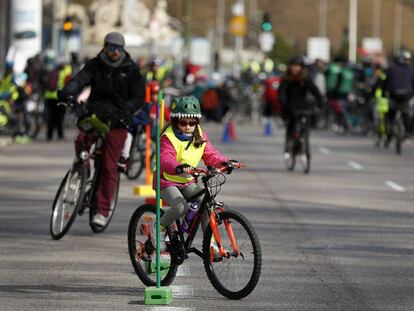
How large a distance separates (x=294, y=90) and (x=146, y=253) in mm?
13858

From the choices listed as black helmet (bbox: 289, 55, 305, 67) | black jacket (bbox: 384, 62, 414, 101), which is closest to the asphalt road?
black helmet (bbox: 289, 55, 305, 67)

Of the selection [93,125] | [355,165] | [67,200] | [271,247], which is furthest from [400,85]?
[271,247]

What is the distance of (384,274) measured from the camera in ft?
40.7

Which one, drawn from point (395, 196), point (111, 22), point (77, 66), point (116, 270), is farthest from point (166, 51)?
point (116, 270)

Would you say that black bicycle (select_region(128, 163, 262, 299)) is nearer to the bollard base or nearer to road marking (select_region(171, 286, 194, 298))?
road marking (select_region(171, 286, 194, 298))

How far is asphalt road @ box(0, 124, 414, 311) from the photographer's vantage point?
11.0 meters

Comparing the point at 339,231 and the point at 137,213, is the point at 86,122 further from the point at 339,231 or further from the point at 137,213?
the point at 137,213

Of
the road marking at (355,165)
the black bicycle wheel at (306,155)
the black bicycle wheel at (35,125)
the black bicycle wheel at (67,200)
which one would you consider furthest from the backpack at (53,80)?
the black bicycle wheel at (67,200)

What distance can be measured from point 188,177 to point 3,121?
22.6 m

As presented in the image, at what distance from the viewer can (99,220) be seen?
1516 cm

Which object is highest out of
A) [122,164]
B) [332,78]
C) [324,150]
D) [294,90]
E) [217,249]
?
[332,78]

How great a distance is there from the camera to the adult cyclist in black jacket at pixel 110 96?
50.0 ft

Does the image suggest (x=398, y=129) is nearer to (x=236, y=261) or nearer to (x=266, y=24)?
(x=236, y=261)

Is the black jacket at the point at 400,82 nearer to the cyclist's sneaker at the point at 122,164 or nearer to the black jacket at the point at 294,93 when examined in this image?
the black jacket at the point at 294,93
